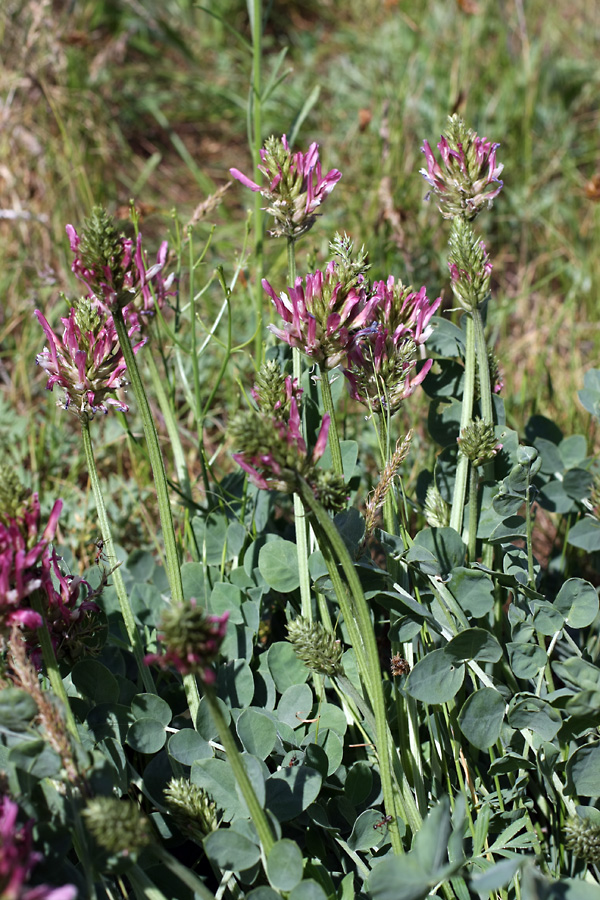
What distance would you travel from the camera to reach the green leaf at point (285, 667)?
1521 mm

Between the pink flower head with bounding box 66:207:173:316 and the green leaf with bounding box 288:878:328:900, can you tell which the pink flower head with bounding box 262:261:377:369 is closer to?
the pink flower head with bounding box 66:207:173:316

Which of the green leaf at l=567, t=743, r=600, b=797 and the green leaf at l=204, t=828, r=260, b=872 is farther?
the green leaf at l=567, t=743, r=600, b=797

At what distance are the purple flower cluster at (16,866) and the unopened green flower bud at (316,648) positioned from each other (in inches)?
17.1

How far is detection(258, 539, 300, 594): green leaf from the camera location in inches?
61.2

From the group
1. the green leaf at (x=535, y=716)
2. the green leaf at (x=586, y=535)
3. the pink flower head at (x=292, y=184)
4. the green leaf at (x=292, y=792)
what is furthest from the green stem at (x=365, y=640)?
the green leaf at (x=586, y=535)

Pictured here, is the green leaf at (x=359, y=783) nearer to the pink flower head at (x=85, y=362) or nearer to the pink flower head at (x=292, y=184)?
the pink flower head at (x=85, y=362)

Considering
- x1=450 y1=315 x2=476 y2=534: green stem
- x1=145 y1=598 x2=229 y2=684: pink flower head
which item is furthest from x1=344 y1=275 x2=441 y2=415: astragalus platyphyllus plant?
x1=145 y1=598 x2=229 y2=684: pink flower head

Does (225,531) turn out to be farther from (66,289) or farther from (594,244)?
(594,244)

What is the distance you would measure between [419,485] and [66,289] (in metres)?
1.94

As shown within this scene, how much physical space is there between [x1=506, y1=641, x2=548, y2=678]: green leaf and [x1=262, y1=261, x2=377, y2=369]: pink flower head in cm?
Answer: 61

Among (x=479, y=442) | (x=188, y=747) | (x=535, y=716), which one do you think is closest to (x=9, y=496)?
(x=188, y=747)

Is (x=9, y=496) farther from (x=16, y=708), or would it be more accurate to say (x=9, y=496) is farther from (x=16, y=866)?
(x=16, y=866)

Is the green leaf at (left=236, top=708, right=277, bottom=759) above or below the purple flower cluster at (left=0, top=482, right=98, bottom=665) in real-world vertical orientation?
below

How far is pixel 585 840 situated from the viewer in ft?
4.08
